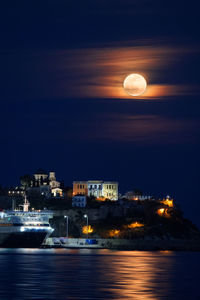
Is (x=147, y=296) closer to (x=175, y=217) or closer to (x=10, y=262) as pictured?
(x=10, y=262)

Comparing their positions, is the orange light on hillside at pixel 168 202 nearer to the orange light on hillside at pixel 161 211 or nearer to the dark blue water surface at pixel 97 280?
the orange light on hillside at pixel 161 211

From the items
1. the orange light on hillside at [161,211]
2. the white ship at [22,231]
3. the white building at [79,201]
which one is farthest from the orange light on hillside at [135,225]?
the white ship at [22,231]

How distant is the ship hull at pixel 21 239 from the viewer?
144 metres

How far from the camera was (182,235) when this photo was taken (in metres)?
167

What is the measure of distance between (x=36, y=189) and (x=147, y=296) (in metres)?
127

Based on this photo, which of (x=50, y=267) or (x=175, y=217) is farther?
(x=175, y=217)

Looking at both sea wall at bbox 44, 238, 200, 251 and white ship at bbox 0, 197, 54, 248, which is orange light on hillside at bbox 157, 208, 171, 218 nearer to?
sea wall at bbox 44, 238, 200, 251

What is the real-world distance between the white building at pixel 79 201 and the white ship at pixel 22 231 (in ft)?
79.4

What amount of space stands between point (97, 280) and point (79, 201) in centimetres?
10226

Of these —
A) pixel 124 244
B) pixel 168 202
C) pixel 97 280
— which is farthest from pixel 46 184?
pixel 97 280

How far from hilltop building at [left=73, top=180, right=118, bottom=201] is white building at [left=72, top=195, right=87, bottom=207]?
515 cm

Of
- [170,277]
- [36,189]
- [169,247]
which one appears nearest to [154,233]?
[169,247]

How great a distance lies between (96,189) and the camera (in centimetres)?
18200

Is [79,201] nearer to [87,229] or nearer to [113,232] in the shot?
[87,229]
